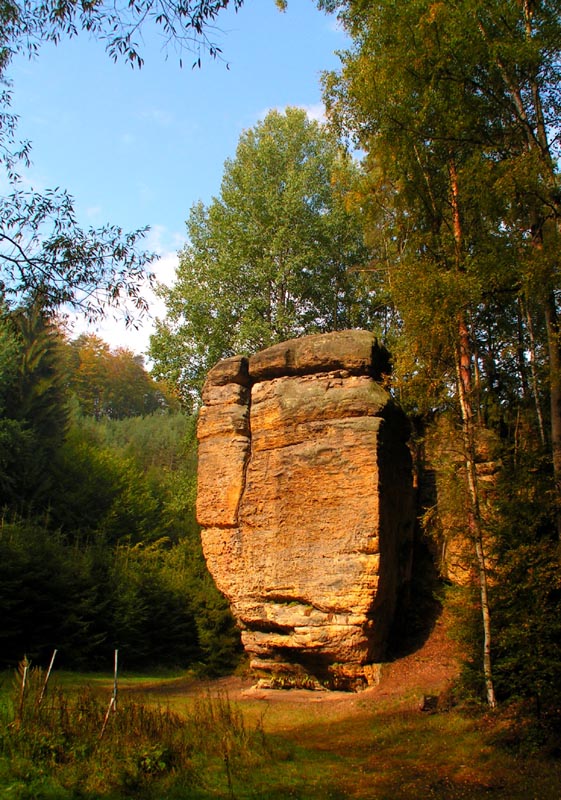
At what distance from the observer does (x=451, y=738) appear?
993cm

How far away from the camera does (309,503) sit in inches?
580

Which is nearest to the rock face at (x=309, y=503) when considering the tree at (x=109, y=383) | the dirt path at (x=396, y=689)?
the dirt path at (x=396, y=689)

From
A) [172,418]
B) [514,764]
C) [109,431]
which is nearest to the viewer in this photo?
[514,764]

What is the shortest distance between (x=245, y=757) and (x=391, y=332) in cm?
1542

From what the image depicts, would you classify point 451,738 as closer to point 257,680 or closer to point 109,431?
point 257,680

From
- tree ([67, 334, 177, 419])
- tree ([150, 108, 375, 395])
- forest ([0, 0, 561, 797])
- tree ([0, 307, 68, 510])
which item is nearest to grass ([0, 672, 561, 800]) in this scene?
forest ([0, 0, 561, 797])

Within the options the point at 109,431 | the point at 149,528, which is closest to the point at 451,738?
the point at 149,528

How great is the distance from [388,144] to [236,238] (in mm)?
11173

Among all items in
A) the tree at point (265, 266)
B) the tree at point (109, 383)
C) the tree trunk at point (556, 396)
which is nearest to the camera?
the tree trunk at point (556, 396)

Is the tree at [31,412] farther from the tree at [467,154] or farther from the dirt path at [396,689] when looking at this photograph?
the tree at [467,154]

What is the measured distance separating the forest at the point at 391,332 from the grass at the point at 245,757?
953 mm

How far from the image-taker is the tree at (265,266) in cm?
2306

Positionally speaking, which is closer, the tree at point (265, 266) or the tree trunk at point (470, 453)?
the tree trunk at point (470, 453)

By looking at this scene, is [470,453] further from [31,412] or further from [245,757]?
[31,412]
